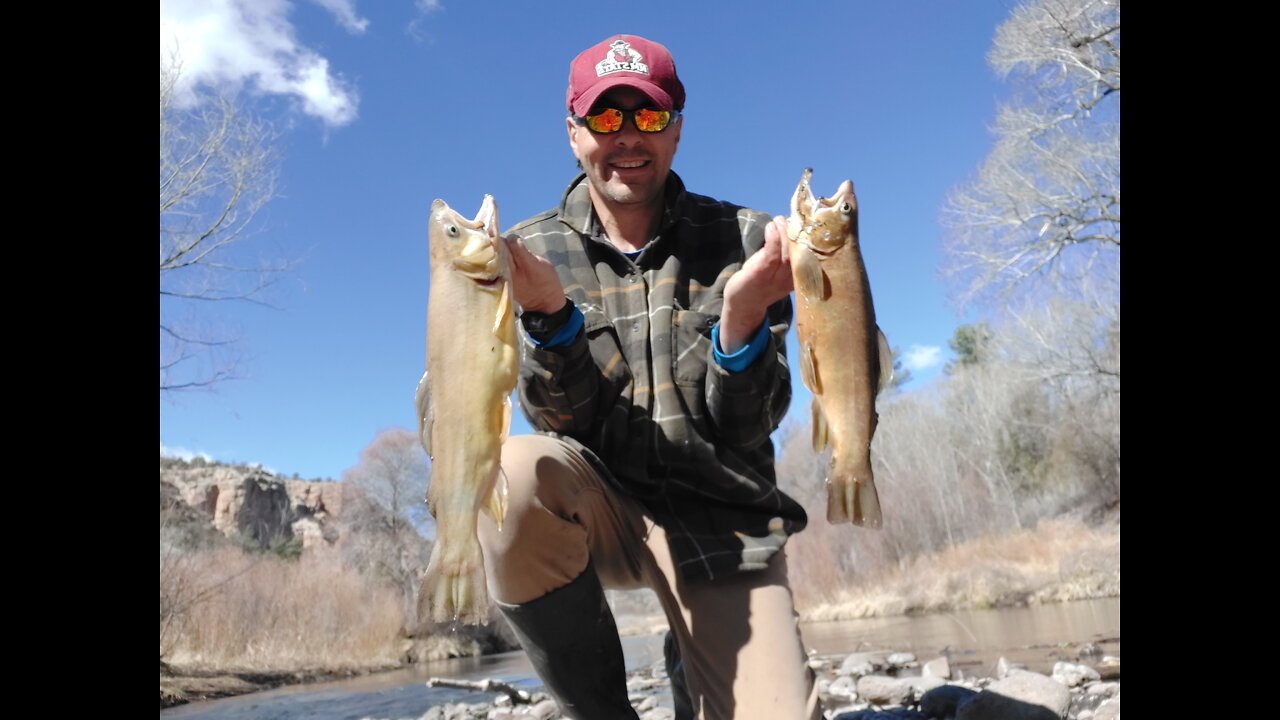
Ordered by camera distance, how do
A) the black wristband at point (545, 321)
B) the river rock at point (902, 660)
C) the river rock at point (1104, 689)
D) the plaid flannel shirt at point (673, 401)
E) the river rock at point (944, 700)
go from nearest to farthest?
the black wristband at point (545, 321)
the plaid flannel shirt at point (673, 401)
the river rock at point (944, 700)
the river rock at point (1104, 689)
the river rock at point (902, 660)

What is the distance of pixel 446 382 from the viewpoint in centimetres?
236

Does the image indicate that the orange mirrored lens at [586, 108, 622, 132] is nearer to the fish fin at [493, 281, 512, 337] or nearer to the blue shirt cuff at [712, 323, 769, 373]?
the blue shirt cuff at [712, 323, 769, 373]

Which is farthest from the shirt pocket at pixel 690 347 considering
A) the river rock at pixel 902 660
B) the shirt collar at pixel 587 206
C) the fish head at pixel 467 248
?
the river rock at pixel 902 660

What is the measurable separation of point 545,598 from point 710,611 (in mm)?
702

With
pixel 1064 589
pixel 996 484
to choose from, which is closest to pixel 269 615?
pixel 1064 589

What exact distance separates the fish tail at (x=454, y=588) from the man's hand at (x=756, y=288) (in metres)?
1.33

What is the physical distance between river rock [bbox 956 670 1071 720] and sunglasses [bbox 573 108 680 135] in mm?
3226

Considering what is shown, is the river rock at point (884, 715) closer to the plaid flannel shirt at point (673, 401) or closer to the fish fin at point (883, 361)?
the plaid flannel shirt at point (673, 401)

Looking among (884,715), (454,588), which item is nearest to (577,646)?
(454,588)

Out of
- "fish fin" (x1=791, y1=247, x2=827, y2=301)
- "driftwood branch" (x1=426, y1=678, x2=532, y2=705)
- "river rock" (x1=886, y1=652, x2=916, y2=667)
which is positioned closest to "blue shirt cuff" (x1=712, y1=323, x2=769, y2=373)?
"fish fin" (x1=791, y1=247, x2=827, y2=301)

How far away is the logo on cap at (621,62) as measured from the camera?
3482 mm

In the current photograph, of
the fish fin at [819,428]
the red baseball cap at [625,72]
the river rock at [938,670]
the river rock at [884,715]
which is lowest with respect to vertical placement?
the river rock at [938,670]
